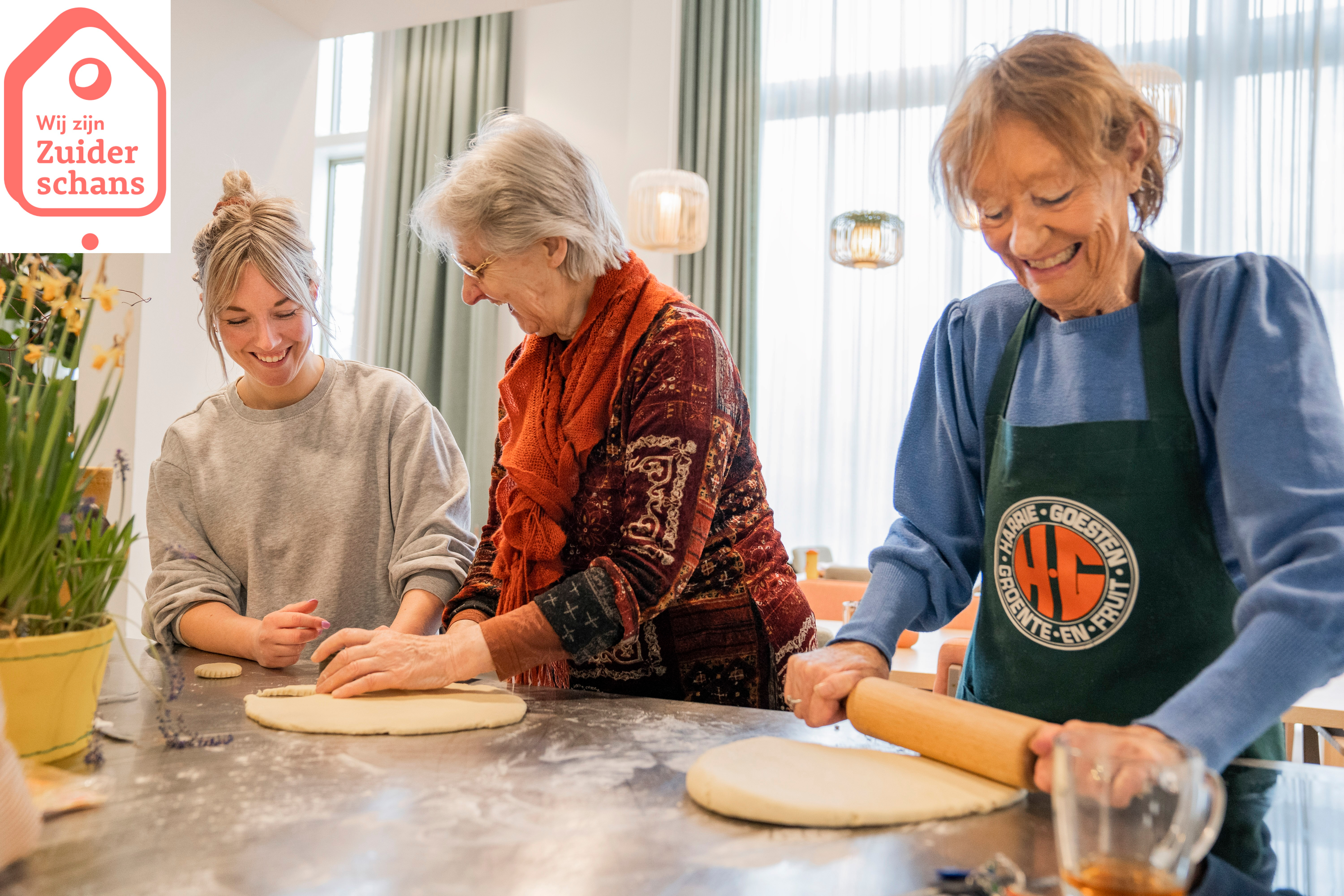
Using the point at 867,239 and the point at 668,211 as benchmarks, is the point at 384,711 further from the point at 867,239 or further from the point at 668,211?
the point at 867,239

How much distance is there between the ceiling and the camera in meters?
2.77

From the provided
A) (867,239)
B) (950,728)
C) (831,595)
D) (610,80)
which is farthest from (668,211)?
(950,728)

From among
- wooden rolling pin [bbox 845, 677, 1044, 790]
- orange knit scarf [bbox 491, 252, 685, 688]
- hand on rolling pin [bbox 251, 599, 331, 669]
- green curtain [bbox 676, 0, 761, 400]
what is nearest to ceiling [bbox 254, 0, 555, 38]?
orange knit scarf [bbox 491, 252, 685, 688]

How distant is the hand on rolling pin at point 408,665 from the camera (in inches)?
47.1

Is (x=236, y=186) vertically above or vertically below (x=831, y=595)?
above

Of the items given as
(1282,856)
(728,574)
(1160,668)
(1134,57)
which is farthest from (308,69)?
(1134,57)

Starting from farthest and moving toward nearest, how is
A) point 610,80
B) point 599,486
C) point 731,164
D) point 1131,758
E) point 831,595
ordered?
1. point 610,80
2. point 731,164
3. point 831,595
4. point 599,486
5. point 1131,758

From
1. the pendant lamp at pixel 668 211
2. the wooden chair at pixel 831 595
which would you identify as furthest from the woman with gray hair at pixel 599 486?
the pendant lamp at pixel 668 211

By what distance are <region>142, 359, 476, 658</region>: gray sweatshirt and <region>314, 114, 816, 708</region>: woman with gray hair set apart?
8.1 inches

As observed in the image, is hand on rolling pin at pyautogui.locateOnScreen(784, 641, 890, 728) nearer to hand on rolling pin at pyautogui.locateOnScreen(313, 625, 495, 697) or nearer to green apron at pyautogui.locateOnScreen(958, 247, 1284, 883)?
green apron at pyautogui.locateOnScreen(958, 247, 1284, 883)

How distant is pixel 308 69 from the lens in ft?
9.68

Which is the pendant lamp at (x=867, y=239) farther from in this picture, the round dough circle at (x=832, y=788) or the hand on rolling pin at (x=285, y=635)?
the round dough circle at (x=832, y=788)

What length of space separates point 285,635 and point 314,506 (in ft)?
1.08

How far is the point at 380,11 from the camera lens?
9.22ft
